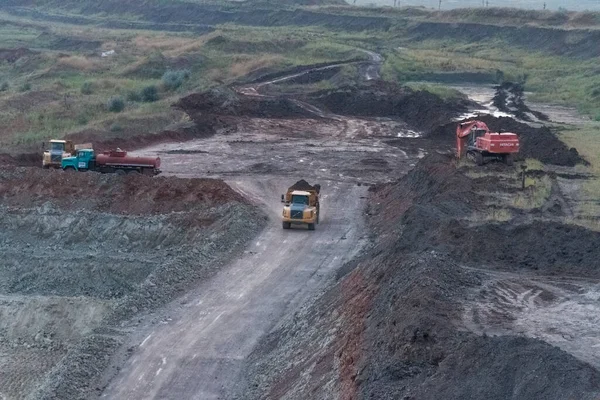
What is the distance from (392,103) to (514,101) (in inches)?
395

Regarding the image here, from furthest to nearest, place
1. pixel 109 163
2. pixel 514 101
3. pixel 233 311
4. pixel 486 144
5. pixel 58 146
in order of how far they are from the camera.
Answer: pixel 514 101 → pixel 58 146 → pixel 109 163 → pixel 486 144 → pixel 233 311

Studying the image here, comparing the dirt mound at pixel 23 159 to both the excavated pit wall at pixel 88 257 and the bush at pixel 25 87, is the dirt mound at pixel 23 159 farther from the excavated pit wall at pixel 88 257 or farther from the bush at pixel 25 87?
the bush at pixel 25 87

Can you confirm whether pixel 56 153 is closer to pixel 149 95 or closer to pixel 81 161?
pixel 81 161

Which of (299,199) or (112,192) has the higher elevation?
(299,199)

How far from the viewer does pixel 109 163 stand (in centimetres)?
4319

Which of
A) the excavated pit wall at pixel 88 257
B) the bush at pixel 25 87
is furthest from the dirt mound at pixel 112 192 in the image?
the bush at pixel 25 87

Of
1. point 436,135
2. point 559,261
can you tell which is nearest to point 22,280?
point 559,261

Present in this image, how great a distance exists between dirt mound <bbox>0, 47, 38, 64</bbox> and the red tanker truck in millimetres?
62481

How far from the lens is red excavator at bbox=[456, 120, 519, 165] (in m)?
41.9

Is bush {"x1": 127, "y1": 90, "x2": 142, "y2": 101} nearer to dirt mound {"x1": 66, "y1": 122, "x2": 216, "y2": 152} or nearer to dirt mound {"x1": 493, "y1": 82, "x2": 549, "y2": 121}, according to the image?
dirt mound {"x1": 66, "y1": 122, "x2": 216, "y2": 152}

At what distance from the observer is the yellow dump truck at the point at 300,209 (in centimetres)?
3503

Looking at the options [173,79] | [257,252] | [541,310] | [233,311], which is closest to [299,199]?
[257,252]

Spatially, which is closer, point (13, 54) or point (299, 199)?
point (299, 199)

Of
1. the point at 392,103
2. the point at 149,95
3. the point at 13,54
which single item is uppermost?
the point at 13,54
